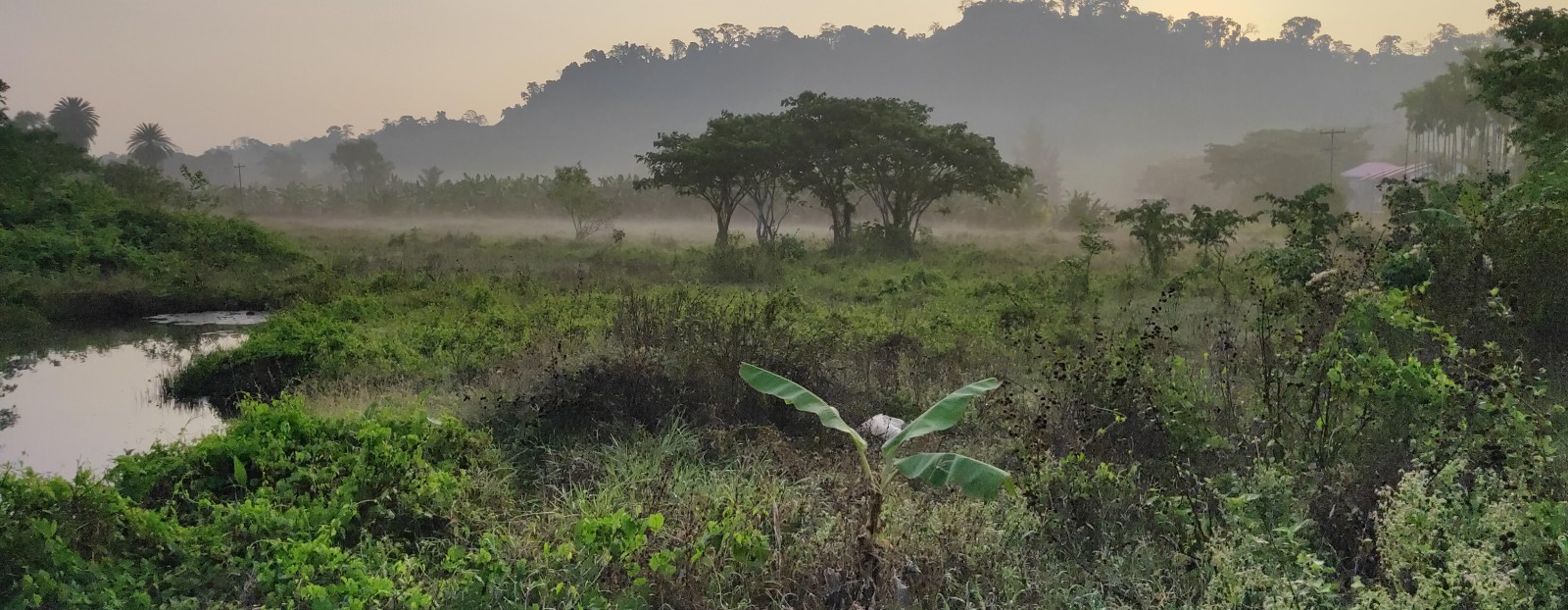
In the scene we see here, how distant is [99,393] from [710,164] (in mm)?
22715

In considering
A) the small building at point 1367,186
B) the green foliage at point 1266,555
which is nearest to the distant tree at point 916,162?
the green foliage at point 1266,555

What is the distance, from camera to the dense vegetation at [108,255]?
14.8 metres

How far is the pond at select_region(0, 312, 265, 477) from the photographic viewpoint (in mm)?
7723

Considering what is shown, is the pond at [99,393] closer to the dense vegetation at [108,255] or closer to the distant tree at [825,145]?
the dense vegetation at [108,255]

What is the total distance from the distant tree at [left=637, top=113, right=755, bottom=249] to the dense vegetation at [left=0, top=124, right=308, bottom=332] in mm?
13176

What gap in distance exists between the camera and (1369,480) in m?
4.10

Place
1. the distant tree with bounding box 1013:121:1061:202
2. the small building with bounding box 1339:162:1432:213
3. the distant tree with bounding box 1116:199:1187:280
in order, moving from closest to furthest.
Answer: the distant tree with bounding box 1116:199:1187:280 → the small building with bounding box 1339:162:1432:213 → the distant tree with bounding box 1013:121:1061:202

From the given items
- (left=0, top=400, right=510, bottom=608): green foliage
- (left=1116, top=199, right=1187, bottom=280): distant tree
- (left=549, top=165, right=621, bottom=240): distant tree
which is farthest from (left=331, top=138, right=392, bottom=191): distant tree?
(left=0, top=400, right=510, bottom=608): green foliage

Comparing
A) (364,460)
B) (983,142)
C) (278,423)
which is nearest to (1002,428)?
(364,460)

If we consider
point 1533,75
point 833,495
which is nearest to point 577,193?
point 1533,75

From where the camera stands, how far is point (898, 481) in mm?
5086

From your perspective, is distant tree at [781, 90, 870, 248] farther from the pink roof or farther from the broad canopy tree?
the pink roof

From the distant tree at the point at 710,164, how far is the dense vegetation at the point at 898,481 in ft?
76.4

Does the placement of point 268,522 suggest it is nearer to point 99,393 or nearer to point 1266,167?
point 99,393
